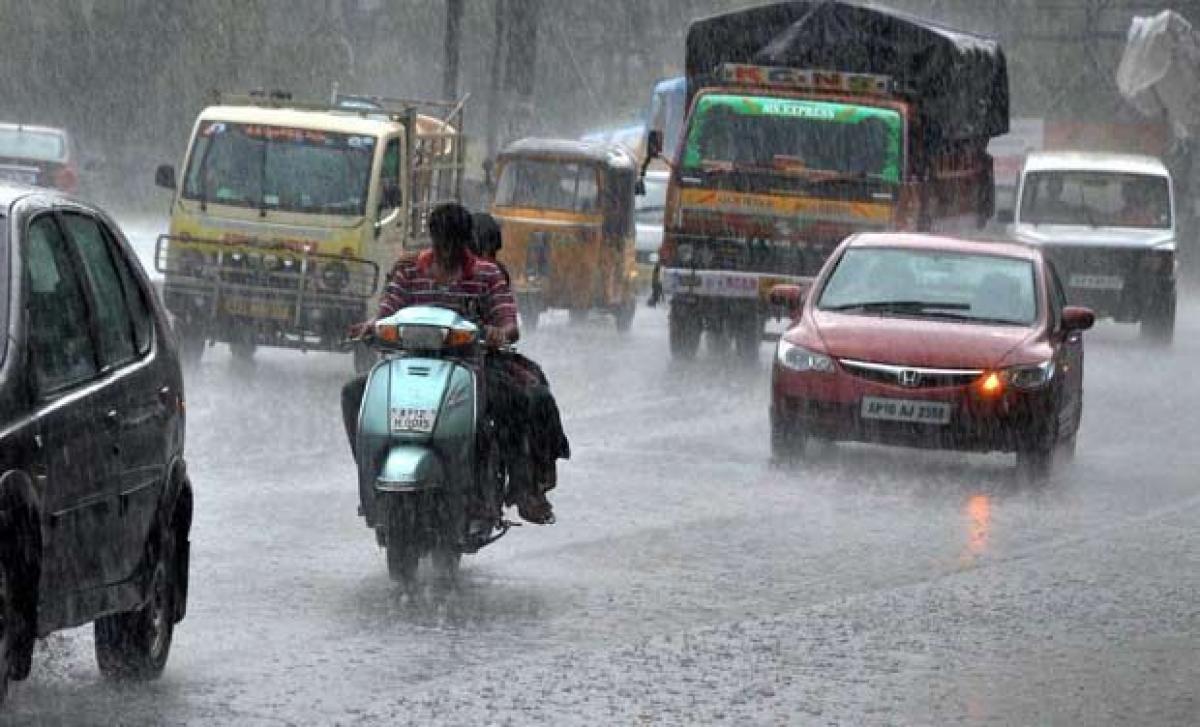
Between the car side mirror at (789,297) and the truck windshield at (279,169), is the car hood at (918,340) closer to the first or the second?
the car side mirror at (789,297)

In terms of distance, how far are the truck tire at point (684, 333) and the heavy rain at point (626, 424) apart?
4cm

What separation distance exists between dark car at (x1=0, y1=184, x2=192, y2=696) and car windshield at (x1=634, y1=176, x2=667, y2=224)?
29.4m

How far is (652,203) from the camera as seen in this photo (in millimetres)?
39000

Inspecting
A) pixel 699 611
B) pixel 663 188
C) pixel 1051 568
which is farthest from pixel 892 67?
pixel 699 611

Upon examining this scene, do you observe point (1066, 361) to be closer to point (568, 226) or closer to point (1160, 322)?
point (568, 226)

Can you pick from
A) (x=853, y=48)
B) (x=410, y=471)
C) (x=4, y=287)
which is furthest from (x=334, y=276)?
(x=4, y=287)

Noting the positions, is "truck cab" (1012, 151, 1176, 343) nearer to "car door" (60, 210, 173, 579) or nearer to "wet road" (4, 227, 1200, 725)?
"wet road" (4, 227, 1200, 725)

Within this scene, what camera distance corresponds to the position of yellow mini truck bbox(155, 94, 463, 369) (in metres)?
22.8

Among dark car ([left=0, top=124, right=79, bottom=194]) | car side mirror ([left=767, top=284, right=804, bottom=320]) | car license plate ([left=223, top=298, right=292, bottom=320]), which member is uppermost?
car side mirror ([left=767, top=284, right=804, bottom=320])

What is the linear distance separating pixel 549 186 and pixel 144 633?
2293cm

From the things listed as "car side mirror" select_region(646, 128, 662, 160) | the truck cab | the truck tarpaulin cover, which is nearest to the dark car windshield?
"car side mirror" select_region(646, 128, 662, 160)

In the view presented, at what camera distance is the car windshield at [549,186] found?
102 feet

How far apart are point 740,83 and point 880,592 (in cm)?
1598

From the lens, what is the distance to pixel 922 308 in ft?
58.0
